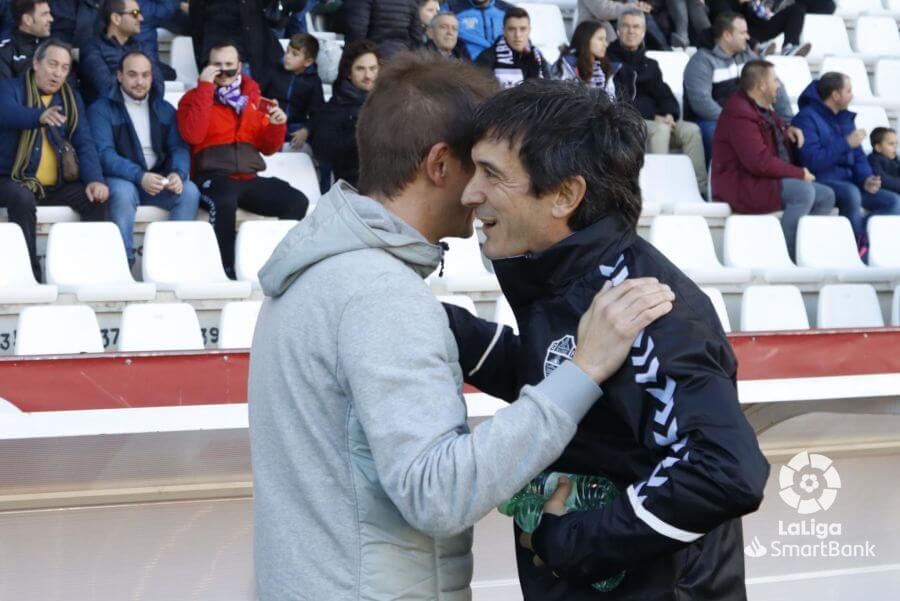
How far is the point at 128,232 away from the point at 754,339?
124 inches

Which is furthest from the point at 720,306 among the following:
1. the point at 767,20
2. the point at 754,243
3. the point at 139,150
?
the point at 767,20

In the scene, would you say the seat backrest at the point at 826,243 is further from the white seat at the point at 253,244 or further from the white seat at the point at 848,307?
the white seat at the point at 253,244

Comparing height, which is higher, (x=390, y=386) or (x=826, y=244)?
(x=390, y=386)

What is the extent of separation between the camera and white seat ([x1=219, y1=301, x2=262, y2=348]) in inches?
183

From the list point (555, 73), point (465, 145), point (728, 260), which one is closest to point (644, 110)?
point (555, 73)

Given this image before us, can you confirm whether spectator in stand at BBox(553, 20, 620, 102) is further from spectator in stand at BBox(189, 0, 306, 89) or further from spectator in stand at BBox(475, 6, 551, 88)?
spectator in stand at BBox(189, 0, 306, 89)

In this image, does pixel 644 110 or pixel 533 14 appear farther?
pixel 533 14

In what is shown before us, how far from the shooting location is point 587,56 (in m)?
7.23

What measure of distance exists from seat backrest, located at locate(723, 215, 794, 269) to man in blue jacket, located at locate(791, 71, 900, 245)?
32.0 inches

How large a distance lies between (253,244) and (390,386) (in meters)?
4.21

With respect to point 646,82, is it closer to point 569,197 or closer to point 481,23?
point 481,23

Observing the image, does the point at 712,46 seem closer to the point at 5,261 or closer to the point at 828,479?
the point at 828,479

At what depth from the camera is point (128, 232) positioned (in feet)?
18.6

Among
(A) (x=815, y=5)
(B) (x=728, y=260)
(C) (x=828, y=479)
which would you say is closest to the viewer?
(C) (x=828, y=479)
